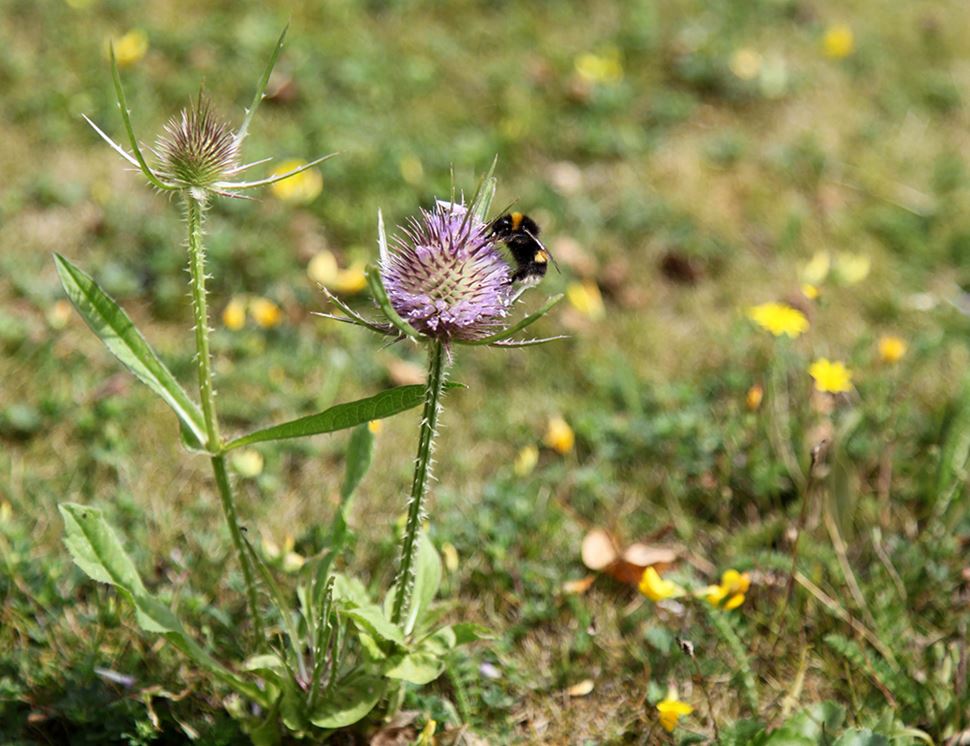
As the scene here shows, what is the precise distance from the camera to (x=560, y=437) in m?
2.87

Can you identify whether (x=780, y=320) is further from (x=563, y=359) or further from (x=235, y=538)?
(x=235, y=538)

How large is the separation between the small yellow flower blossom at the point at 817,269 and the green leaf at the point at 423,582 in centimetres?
176

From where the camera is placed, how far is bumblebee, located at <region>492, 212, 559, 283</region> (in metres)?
1.82

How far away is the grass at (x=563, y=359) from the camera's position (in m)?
2.30

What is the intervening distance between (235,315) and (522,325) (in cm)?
182

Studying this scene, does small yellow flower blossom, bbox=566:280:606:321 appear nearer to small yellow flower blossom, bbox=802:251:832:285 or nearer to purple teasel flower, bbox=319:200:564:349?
small yellow flower blossom, bbox=802:251:832:285

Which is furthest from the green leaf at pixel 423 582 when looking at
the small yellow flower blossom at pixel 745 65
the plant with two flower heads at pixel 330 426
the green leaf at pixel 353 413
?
the small yellow flower blossom at pixel 745 65

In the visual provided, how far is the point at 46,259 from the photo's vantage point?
3297mm

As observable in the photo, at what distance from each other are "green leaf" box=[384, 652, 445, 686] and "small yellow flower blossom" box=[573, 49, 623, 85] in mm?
2846

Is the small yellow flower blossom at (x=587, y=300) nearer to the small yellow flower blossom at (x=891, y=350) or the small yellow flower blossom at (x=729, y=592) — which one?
the small yellow flower blossom at (x=891, y=350)

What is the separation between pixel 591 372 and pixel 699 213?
929 millimetres

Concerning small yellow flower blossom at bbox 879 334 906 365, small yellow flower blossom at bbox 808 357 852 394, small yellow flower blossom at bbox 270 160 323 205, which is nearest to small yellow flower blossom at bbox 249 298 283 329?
small yellow flower blossom at bbox 270 160 323 205

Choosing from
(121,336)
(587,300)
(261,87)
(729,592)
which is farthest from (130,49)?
(729,592)

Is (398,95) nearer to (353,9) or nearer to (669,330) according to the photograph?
(353,9)
